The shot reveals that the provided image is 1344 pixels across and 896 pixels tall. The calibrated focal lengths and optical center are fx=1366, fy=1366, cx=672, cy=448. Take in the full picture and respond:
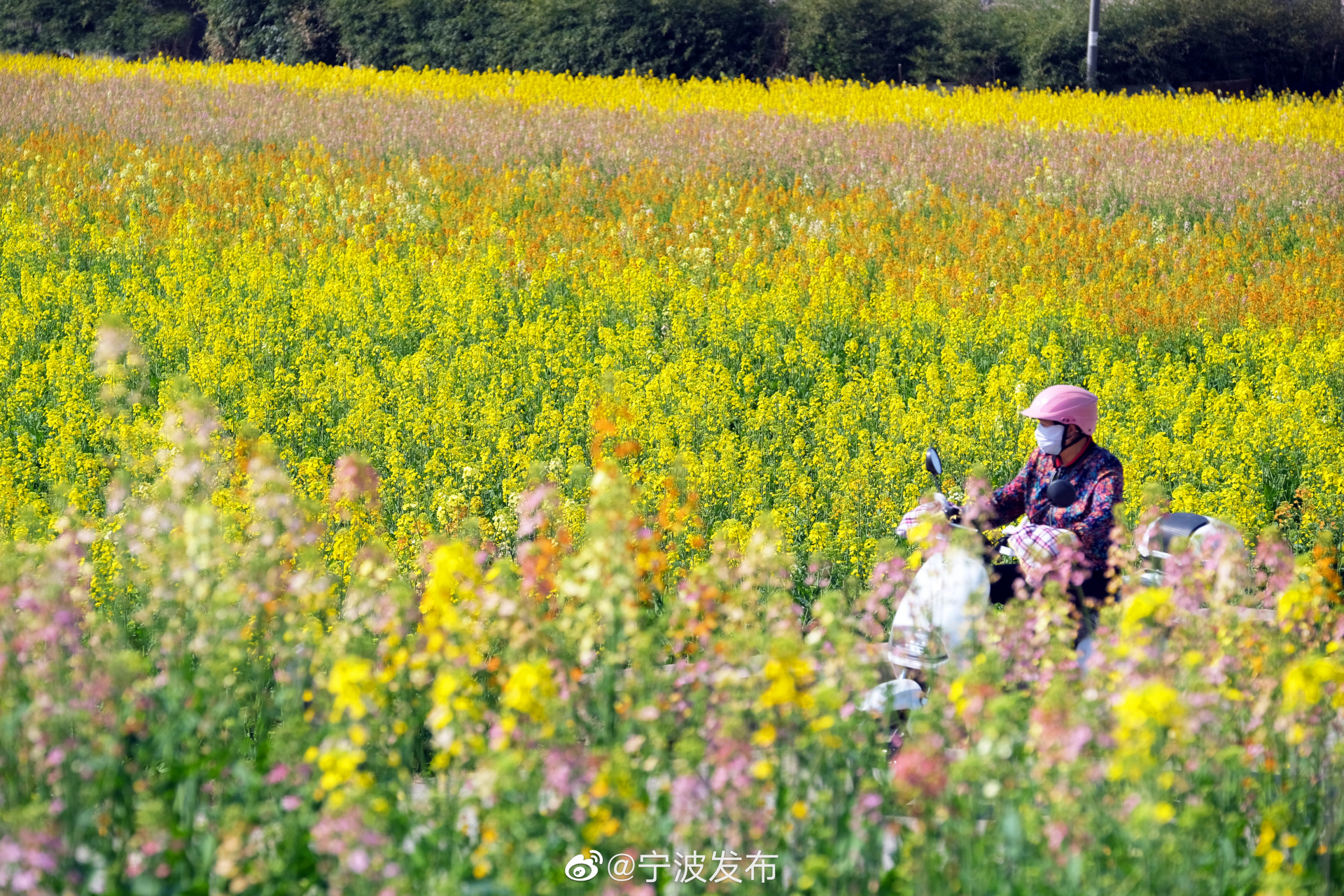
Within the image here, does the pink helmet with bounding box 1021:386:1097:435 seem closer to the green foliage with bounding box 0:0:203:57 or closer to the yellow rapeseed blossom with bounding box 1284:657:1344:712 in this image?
the yellow rapeseed blossom with bounding box 1284:657:1344:712

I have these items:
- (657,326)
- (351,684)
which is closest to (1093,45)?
(657,326)

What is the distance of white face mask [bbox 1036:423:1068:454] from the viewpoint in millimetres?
4914

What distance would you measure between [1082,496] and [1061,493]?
236 millimetres

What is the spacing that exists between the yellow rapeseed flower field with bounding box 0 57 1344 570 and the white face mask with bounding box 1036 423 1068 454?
874 mm

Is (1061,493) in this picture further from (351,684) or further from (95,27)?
(95,27)

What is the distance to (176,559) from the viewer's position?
3.35 m

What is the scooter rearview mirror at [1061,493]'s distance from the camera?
4.71 m

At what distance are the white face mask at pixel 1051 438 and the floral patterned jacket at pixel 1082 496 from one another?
0.29 ft

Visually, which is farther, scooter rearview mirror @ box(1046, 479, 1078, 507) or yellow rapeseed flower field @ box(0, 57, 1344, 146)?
yellow rapeseed flower field @ box(0, 57, 1344, 146)

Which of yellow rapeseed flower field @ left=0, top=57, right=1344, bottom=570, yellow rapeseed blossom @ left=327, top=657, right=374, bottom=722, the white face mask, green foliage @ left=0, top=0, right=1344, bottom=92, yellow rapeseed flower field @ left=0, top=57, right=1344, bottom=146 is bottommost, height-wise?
yellow rapeseed flower field @ left=0, top=57, right=1344, bottom=570

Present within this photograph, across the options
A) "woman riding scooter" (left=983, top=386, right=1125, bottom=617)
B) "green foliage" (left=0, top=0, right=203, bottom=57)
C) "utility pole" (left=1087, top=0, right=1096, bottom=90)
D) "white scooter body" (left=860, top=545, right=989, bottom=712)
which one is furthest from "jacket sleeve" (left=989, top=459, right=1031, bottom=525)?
"green foliage" (left=0, top=0, right=203, bottom=57)

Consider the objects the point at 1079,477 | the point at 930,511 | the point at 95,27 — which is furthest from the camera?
the point at 95,27

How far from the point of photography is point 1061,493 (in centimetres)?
473

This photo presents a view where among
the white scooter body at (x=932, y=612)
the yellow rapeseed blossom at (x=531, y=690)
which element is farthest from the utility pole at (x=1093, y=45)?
the yellow rapeseed blossom at (x=531, y=690)
